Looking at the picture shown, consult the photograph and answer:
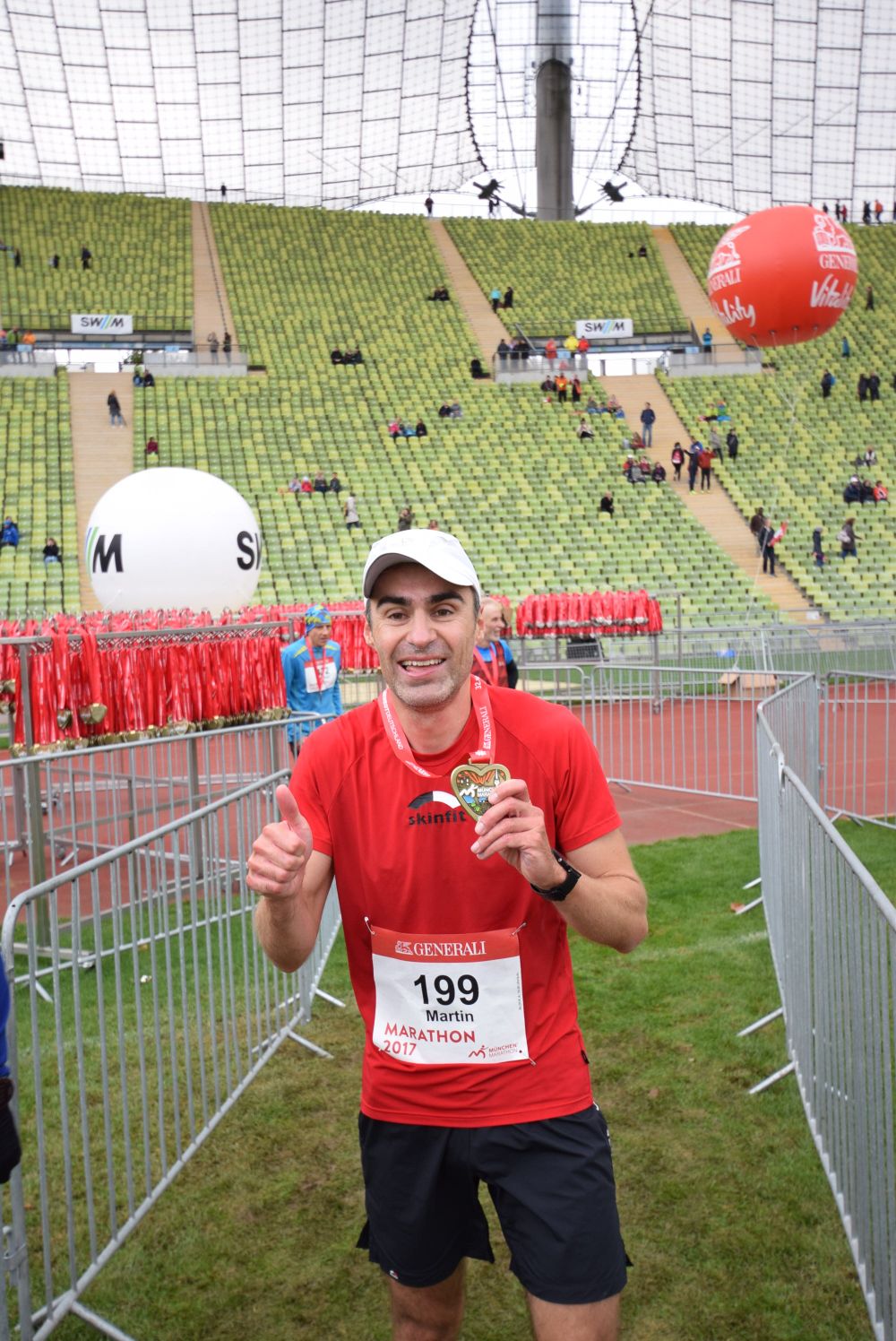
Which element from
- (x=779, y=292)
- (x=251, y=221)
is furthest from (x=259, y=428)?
(x=779, y=292)

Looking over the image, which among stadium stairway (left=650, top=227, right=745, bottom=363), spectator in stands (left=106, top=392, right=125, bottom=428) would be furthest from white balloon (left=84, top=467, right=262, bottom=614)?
stadium stairway (left=650, top=227, right=745, bottom=363)

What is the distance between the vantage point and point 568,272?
45.2 meters

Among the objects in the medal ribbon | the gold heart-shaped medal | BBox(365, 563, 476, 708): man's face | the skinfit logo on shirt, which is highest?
BBox(365, 563, 476, 708): man's face

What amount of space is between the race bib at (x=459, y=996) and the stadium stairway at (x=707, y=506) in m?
23.3

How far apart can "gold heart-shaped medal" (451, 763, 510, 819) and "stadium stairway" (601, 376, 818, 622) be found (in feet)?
77.1

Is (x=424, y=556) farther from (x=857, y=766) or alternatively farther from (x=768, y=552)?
(x=768, y=552)

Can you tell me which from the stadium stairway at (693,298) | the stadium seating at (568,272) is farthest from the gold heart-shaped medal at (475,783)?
the stadium seating at (568,272)

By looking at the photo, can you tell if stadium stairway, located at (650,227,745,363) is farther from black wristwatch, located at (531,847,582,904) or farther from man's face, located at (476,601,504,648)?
black wristwatch, located at (531,847,582,904)

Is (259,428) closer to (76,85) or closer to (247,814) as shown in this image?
(76,85)

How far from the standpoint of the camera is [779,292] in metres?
13.6

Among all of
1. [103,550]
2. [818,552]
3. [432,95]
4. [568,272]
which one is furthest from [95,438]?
[432,95]

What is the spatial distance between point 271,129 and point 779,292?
44.4 meters

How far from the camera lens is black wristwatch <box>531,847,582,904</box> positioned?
7.29ft

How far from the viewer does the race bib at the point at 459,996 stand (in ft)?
7.98
